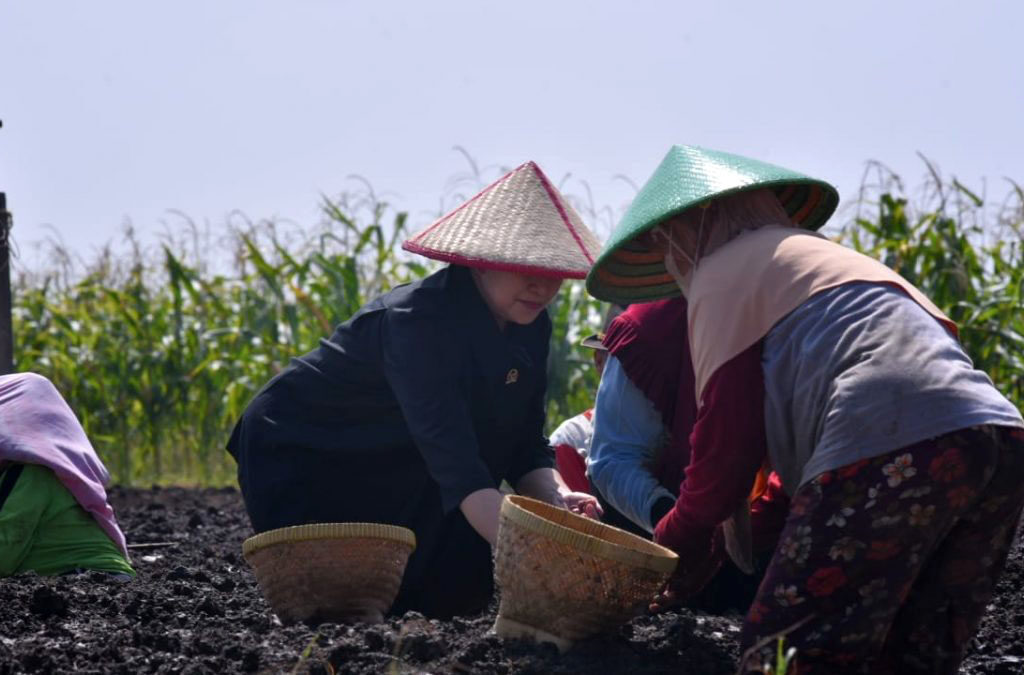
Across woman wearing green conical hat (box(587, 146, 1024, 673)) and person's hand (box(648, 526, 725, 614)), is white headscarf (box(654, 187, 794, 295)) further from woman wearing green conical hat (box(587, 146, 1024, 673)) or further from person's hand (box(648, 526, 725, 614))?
person's hand (box(648, 526, 725, 614))

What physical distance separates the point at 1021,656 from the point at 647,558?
1002mm

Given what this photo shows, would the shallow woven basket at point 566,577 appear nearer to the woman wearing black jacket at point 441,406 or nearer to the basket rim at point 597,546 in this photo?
the basket rim at point 597,546

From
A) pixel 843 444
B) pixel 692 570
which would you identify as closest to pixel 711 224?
pixel 843 444

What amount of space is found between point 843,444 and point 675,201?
627 mm

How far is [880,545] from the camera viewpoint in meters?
2.57

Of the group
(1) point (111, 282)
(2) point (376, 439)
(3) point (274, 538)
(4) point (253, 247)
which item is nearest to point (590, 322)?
(4) point (253, 247)

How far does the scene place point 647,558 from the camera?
2895mm

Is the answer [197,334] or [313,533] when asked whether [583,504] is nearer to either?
[313,533]

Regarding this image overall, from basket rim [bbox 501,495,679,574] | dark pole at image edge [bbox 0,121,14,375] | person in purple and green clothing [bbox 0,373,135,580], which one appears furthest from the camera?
dark pole at image edge [bbox 0,121,14,375]

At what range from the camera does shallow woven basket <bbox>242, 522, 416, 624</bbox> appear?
347cm

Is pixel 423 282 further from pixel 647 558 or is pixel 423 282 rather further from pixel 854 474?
pixel 854 474

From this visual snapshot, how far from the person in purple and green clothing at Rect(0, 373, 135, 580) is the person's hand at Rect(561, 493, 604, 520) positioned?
53.8 inches

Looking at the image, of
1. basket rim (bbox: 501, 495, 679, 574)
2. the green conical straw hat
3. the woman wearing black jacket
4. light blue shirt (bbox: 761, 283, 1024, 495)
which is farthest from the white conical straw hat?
light blue shirt (bbox: 761, 283, 1024, 495)

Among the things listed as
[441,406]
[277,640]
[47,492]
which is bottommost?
[277,640]
